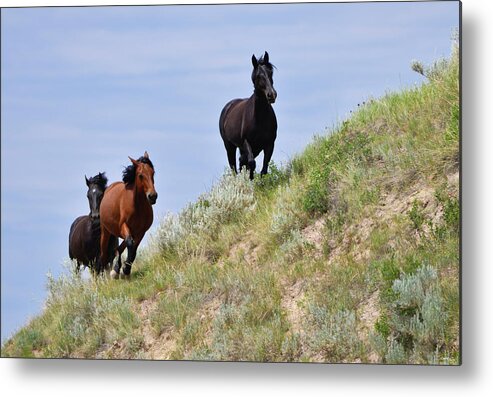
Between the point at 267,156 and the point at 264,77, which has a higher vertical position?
the point at 264,77

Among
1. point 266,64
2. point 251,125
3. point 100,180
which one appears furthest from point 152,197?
point 251,125

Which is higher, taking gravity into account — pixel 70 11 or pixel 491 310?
pixel 70 11

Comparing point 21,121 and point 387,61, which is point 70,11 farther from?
point 387,61

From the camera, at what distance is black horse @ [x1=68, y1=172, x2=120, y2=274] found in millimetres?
11336

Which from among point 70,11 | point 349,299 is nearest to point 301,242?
point 349,299

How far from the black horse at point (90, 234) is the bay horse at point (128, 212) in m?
0.10

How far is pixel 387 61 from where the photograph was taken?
10.3 metres

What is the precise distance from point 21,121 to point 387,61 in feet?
11.7

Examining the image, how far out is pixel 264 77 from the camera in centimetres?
1116

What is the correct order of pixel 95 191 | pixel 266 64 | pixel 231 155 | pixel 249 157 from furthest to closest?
pixel 249 157, pixel 231 155, pixel 95 191, pixel 266 64

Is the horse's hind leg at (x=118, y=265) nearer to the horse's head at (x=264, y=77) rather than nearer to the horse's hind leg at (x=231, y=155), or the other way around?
the horse's hind leg at (x=231, y=155)

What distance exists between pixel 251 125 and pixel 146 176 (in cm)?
190

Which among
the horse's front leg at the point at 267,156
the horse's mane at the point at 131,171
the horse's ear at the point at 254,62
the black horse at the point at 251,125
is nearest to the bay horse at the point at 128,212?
the horse's mane at the point at 131,171

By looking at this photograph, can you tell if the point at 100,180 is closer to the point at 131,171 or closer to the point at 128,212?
the point at 131,171
